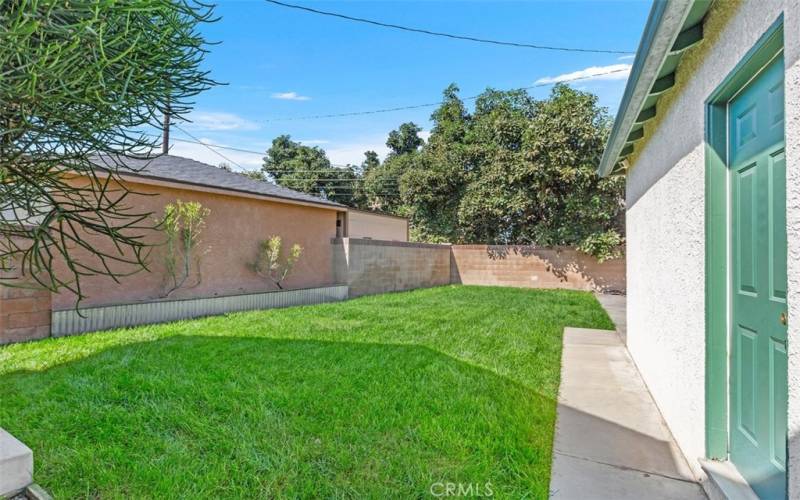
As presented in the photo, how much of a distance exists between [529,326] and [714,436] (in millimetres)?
5008

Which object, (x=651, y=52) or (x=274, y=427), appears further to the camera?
(x=274, y=427)

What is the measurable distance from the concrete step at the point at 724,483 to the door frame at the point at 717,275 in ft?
0.20

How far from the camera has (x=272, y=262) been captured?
32.2 ft

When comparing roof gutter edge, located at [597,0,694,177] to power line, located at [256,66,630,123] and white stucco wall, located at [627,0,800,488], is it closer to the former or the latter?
white stucco wall, located at [627,0,800,488]

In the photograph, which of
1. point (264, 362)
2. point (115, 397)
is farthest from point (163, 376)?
point (264, 362)

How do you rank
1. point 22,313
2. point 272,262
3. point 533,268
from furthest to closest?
point 533,268 < point 272,262 < point 22,313

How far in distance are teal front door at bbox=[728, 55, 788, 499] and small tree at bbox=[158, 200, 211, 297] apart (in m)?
8.10

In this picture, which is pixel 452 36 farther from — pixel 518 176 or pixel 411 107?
pixel 411 107

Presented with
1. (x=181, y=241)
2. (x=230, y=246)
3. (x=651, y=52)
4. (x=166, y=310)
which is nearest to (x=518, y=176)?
(x=230, y=246)

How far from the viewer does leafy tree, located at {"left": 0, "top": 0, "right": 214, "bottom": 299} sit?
5.29 feet

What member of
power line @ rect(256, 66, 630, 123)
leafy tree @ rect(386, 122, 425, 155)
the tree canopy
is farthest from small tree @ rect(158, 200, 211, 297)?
leafy tree @ rect(386, 122, 425, 155)

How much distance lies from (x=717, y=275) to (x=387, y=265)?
11016 mm

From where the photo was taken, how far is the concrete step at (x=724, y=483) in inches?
81.4

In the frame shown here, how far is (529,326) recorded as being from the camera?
735 cm
